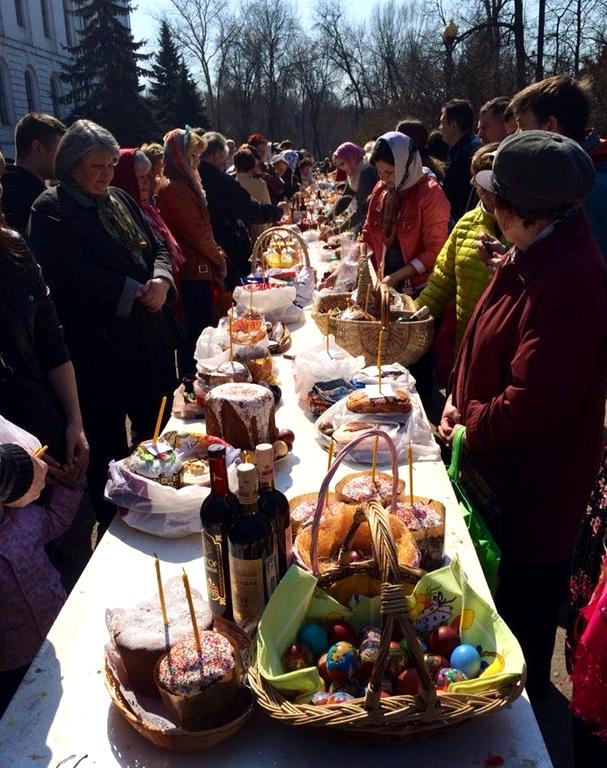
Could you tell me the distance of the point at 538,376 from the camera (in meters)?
1.70

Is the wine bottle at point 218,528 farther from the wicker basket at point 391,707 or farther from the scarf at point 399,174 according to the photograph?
the scarf at point 399,174

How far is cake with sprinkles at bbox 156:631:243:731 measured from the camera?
1.11 m

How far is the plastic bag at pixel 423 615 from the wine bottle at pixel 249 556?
50 millimetres

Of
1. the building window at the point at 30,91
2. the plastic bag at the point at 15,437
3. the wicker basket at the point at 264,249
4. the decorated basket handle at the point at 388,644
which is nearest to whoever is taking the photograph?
the decorated basket handle at the point at 388,644

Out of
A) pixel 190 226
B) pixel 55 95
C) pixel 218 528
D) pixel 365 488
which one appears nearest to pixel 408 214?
pixel 190 226

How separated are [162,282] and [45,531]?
58.3 inches

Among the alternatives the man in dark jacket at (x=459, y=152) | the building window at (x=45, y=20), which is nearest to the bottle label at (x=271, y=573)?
the man in dark jacket at (x=459, y=152)

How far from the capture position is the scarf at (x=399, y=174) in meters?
3.64

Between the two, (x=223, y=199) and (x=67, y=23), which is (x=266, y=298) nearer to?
(x=223, y=199)

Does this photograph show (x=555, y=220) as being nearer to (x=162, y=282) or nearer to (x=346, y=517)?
(x=346, y=517)

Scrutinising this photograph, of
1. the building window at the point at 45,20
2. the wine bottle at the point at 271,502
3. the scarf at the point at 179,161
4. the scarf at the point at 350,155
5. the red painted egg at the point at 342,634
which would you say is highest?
the building window at the point at 45,20

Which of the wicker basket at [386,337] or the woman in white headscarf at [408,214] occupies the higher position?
the woman in white headscarf at [408,214]

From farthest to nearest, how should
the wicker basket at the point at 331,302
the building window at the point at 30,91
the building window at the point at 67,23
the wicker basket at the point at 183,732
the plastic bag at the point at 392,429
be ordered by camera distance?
1. the building window at the point at 67,23
2. the building window at the point at 30,91
3. the wicker basket at the point at 331,302
4. the plastic bag at the point at 392,429
5. the wicker basket at the point at 183,732

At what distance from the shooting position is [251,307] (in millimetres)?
3516
